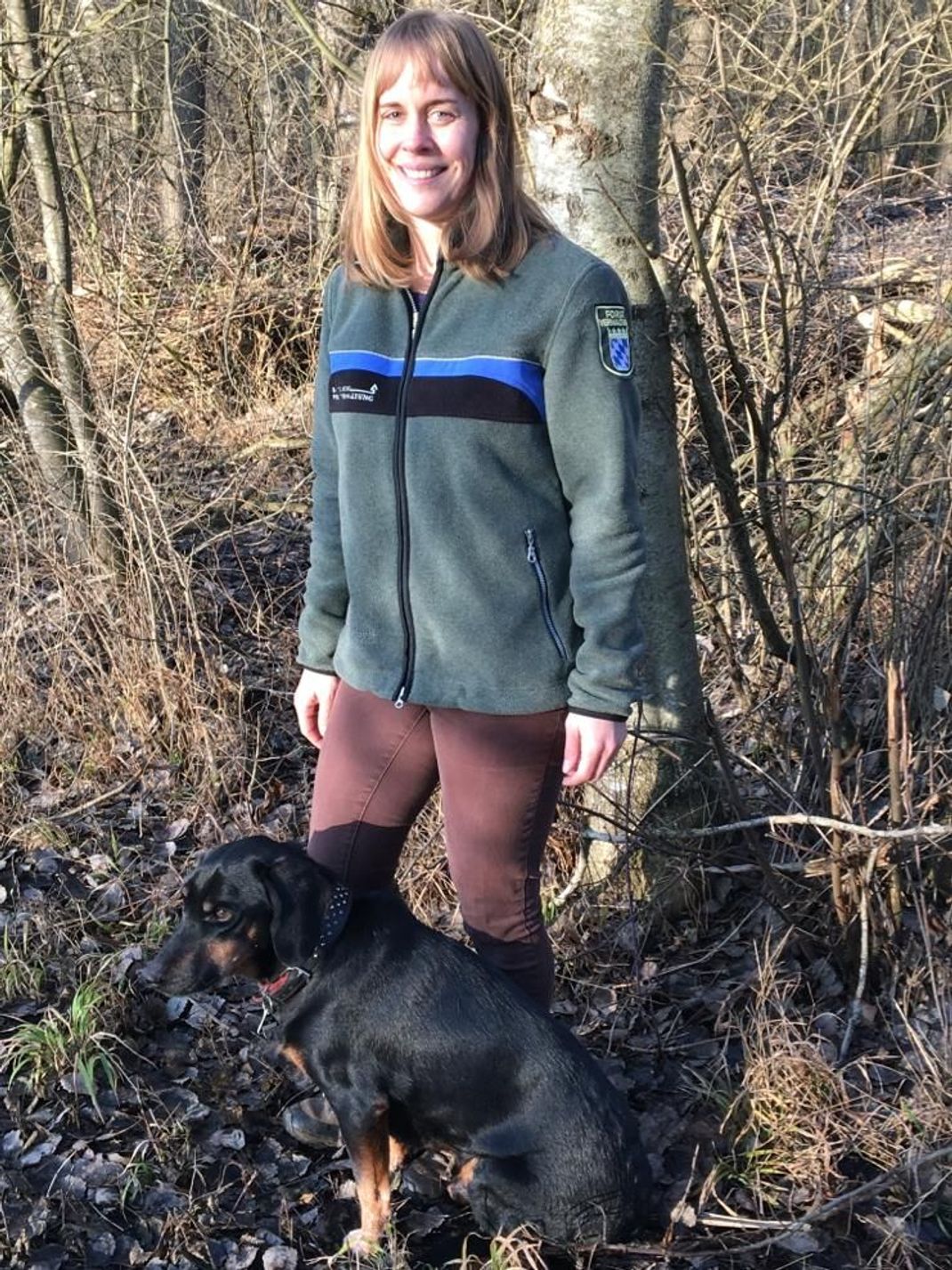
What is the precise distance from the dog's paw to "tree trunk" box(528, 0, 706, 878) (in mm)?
1601

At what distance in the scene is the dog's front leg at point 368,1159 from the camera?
9.38ft

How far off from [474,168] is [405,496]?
2.33 ft

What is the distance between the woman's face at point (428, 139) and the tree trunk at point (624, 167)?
714 millimetres

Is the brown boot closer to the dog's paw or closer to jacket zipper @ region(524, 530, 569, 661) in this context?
the dog's paw

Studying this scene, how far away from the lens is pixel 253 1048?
3.75m

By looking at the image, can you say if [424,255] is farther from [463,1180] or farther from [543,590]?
[463,1180]

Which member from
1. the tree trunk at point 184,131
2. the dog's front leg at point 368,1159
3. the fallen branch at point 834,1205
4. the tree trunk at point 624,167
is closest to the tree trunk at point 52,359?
the tree trunk at point 184,131

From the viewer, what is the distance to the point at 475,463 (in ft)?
8.49

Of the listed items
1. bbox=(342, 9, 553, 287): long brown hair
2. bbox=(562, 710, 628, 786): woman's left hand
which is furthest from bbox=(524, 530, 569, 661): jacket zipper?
bbox=(342, 9, 553, 287): long brown hair

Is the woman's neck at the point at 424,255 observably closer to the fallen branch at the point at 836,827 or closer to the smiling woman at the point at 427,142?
the smiling woman at the point at 427,142

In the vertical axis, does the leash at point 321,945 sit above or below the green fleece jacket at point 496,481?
below

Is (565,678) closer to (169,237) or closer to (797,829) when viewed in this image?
(797,829)

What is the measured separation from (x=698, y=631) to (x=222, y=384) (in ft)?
14.3

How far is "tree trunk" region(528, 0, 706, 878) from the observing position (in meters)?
3.39
